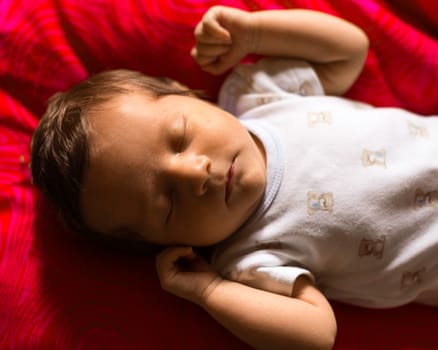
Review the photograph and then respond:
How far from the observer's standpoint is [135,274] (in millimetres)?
1135

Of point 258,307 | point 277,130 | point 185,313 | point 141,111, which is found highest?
point 141,111

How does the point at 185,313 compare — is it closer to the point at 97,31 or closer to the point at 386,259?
the point at 386,259

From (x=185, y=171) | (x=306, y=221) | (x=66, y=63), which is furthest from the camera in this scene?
(x=66, y=63)

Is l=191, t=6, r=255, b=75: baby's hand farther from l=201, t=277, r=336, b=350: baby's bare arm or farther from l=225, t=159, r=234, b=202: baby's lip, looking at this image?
l=201, t=277, r=336, b=350: baby's bare arm

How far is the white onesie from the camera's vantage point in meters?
1.05

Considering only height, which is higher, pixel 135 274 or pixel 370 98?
pixel 370 98

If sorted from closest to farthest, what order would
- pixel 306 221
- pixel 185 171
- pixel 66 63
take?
pixel 185 171 < pixel 306 221 < pixel 66 63

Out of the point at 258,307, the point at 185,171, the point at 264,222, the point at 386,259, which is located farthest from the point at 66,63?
the point at 386,259

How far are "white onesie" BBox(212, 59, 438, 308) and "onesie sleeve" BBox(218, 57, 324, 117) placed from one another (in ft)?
0.26

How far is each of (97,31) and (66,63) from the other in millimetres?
105

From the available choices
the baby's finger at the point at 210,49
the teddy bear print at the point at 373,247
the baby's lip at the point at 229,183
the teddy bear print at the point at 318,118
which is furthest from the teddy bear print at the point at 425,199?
the baby's finger at the point at 210,49

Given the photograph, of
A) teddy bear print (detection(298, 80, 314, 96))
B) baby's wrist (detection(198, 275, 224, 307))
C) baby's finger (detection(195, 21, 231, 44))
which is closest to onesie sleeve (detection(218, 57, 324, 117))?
teddy bear print (detection(298, 80, 314, 96))

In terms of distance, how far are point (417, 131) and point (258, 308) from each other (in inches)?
21.2

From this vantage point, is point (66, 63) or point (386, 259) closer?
point (386, 259)
